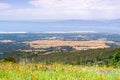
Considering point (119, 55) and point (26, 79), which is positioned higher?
point (26, 79)

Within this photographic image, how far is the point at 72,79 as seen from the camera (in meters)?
8.83

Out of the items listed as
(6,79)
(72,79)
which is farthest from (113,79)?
(6,79)

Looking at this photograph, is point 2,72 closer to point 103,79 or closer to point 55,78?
point 55,78

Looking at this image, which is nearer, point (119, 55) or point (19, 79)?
point (19, 79)

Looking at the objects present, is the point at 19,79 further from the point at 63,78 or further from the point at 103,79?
the point at 103,79

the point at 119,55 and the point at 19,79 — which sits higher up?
the point at 19,79

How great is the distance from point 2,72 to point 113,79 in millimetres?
3667

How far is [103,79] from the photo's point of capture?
31.8 feet

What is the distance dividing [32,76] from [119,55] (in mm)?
27569

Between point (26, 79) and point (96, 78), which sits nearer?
point (26, 79)

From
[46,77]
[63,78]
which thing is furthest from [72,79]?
[46,77]

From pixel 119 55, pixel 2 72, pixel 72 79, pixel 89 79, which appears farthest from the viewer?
pixel 119 55

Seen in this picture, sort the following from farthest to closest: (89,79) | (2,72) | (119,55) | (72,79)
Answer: (119,55), (2,72), (89,79), (72,79)

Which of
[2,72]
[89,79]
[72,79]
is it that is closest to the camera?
[72,79]
